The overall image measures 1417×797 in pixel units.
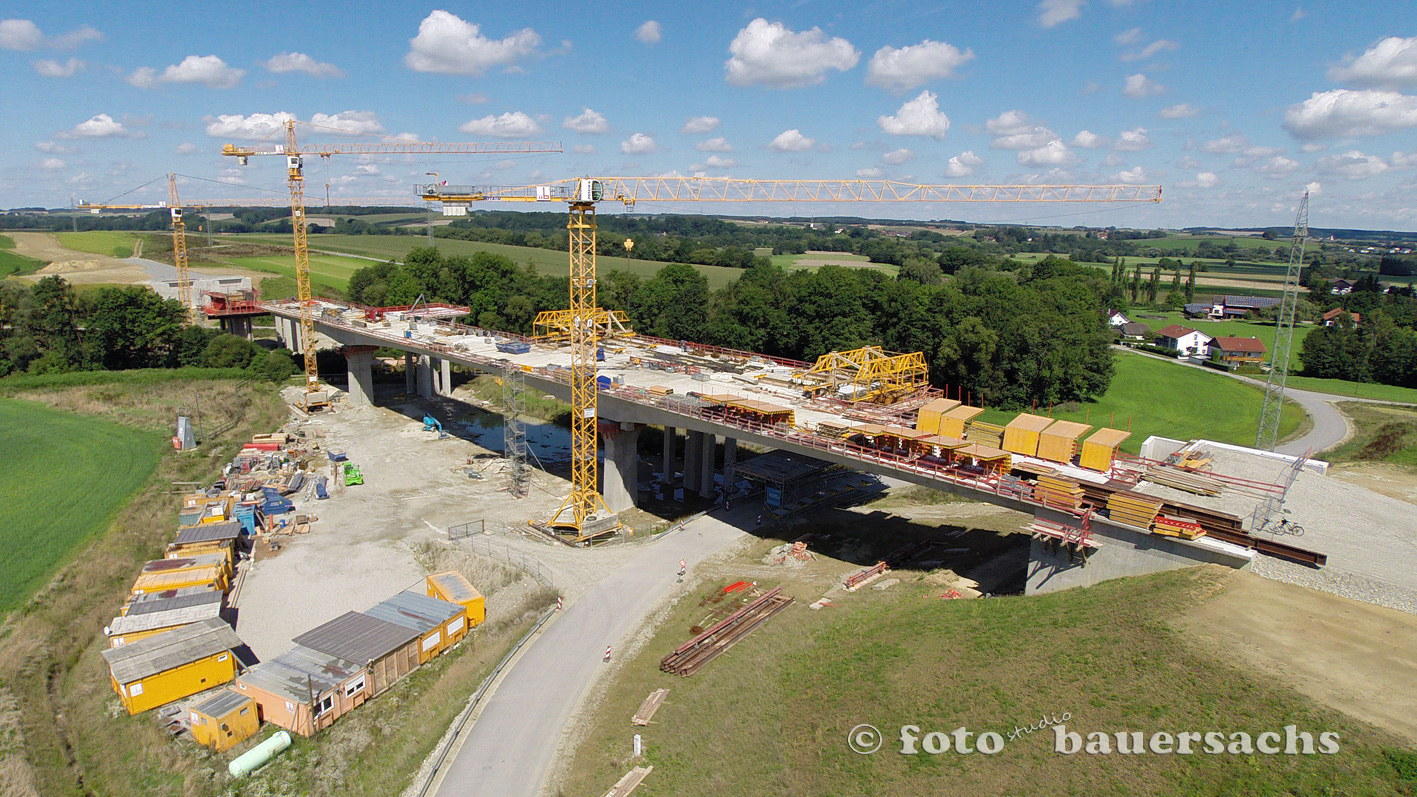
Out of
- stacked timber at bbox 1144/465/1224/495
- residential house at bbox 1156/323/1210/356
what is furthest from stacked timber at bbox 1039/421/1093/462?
residential house at bbox 1156/323/1210/356

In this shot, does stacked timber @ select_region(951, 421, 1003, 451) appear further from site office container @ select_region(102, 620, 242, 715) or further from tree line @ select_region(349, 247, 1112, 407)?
site office container @ select_region(102, 620, 242, 715)

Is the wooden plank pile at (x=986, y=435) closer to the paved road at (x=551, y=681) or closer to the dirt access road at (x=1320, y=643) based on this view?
the dirt access road at (x=1320, y=643)

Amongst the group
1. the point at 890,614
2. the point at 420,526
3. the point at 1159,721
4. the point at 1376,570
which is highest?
the point at 1376,570

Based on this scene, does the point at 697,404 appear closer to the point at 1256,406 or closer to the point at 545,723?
the point at 545,723

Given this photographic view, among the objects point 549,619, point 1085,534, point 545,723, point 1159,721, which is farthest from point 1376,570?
point 549,619

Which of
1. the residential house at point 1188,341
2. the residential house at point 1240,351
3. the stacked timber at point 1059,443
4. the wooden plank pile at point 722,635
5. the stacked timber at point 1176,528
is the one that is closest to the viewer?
the stacked timber at point 1176,528

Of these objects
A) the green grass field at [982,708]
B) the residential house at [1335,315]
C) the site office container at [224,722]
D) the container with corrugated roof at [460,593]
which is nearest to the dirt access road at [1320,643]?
the green grass field at [982,708]
